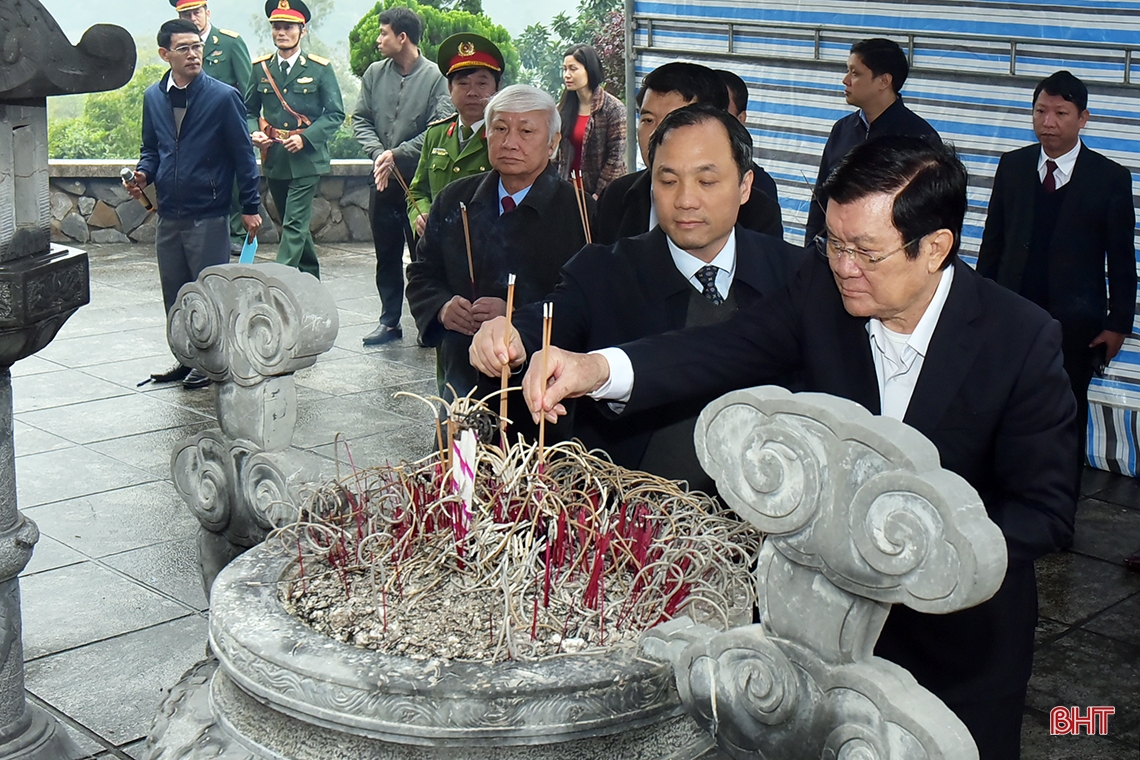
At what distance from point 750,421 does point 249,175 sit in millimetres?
5595

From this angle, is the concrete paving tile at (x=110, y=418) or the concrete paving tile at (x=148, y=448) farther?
the concrete paving tile at (x=110, y=418)

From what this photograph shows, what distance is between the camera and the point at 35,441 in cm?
550

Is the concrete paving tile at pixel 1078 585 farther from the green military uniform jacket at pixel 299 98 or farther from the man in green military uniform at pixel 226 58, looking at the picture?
the man in green military uniform at pixel 226 58

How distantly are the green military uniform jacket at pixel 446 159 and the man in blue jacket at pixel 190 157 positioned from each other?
164 centimetres

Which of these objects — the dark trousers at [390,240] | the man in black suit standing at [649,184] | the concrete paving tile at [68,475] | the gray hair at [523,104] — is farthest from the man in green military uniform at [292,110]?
the man in black suit standing at [649,184]

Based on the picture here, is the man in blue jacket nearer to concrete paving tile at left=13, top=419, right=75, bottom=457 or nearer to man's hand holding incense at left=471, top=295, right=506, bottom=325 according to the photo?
concrete paving tile at left=13, top=419, right=75, bottom=457

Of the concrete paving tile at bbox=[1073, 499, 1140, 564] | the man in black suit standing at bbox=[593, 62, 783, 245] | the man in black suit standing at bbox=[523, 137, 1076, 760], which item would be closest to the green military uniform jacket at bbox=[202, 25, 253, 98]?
the man in black suit standing at bbox=[593, 62, 783, 245]

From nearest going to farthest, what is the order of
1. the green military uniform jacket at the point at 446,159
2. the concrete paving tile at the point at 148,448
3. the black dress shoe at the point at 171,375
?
the green military uniform jacket at the point at 446,159
the concrete paving tile at the point at 148,448
the black dress shoe at the point at 171,375

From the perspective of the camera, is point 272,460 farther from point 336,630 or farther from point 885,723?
point 885,723

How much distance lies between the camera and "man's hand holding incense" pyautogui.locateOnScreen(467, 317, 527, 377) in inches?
87.8

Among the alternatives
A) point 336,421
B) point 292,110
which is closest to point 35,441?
point 336,421

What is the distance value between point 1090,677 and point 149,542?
10.1ft

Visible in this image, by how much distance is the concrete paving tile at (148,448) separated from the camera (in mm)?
5238

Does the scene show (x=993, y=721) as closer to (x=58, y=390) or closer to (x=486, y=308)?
(x=486, y=308)
